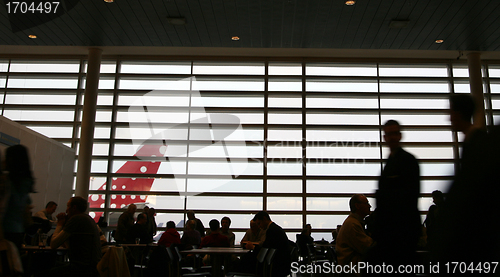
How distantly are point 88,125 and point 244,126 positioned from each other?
185 inches

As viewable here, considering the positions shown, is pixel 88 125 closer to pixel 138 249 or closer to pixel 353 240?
pixel 138 249

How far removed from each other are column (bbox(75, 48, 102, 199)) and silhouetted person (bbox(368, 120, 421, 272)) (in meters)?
10.6

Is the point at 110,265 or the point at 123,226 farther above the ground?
the point at 123,226

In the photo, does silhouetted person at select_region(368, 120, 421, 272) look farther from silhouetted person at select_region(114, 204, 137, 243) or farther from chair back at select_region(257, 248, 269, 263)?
silhouetted person at select_region(114, 204, 137, 243)

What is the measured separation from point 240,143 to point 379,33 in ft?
17.1

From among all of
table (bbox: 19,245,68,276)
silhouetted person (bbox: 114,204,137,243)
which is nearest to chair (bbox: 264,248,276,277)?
table (bbox: 19,245,68,276)

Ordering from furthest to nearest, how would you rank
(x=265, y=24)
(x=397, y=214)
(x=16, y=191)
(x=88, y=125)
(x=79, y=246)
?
(x=88, y=125), (x=265, y=24), (x=79, y=246), (x=16, y=191), (x=397, y=214)

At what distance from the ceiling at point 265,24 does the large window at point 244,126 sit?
224cm

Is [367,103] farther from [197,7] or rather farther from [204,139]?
[197,7]

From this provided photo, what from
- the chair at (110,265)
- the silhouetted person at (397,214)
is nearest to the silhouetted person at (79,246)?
the chair at (110,265)

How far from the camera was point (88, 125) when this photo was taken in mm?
11438

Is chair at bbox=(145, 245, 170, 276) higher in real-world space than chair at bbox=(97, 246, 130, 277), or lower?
lower

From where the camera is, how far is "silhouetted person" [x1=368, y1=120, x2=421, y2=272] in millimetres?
2271

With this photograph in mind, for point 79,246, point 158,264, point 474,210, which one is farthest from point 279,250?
point 474,210
